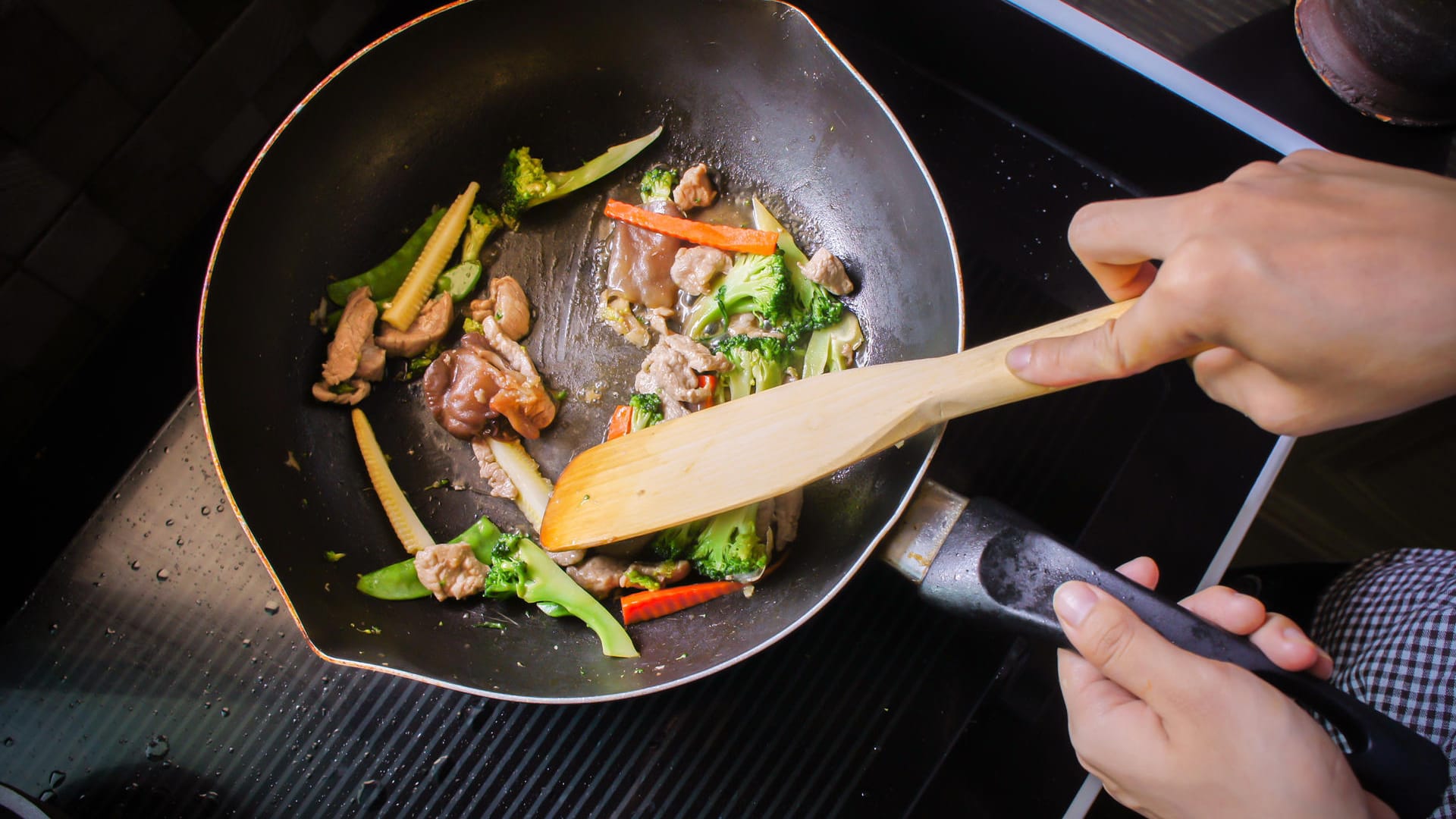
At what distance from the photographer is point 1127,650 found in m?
1.15

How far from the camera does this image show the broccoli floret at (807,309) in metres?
1.91

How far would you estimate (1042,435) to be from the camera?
1831 mm

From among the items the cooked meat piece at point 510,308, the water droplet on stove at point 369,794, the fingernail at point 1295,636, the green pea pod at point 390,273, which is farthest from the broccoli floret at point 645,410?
the fingernail at point 1295,636

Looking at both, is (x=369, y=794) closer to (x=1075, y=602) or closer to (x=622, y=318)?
(x=622, y=318)

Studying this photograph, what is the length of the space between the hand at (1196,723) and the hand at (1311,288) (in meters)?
0.39

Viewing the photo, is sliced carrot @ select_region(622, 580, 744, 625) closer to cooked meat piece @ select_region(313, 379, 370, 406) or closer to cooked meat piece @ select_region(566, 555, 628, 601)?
cooked meat piece @ select_region(566, 555, 628, 601)

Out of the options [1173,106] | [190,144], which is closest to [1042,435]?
[1173,106]

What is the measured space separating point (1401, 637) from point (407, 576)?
224 cm

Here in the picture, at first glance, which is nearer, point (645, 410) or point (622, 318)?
point (645, 410)

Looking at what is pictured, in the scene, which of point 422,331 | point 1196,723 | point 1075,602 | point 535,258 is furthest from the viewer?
point 535,258

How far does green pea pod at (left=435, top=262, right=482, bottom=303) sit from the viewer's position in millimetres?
2057

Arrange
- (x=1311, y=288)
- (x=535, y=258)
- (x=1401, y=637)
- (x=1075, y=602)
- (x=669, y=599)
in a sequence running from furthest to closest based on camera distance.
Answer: (x=535, y=258) < (x=669, y=599) < (x=1401, y=637) < (x=1075, y=602) < (x=1311, y=288)

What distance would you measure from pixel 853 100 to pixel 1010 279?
626 millimetres

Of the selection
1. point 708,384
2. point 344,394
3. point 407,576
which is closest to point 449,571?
point 407,576
